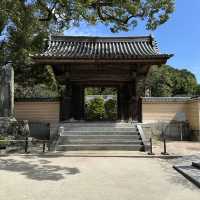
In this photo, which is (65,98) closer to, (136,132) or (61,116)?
(61,116)

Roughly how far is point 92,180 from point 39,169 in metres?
2.45

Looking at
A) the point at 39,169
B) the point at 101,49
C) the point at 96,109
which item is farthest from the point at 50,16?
the point at 96,109

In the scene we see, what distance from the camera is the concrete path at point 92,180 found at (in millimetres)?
7805

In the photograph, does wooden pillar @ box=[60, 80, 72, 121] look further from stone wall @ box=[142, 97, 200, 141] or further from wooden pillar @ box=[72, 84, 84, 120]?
stone wall @ box=[142, 97, 200, 141]

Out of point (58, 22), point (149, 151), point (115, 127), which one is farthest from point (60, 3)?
point (149, 151)

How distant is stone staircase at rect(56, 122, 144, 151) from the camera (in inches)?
643

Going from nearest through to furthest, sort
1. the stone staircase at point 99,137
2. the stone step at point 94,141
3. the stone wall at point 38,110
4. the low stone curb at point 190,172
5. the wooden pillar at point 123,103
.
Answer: the low stone curb at point 190,172
the stone staircase at point 99,137
the stone step at point 94,141
the stone wall at point 38,110
the wooden pillar at point 123,103

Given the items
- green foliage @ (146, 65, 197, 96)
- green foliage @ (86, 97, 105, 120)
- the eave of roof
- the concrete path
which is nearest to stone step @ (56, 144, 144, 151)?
the concrete path

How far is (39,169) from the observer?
11281 mm

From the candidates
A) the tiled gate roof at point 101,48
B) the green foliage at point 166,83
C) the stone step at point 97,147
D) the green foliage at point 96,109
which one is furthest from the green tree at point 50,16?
the green foliage at point 166,83

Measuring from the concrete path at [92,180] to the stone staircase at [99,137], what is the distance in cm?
266

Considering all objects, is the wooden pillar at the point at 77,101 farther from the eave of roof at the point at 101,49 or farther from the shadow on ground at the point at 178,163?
the shadow on ground at the point at 178,163

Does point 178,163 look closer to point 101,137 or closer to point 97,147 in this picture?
point 97,147

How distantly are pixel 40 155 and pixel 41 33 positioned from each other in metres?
12.7
